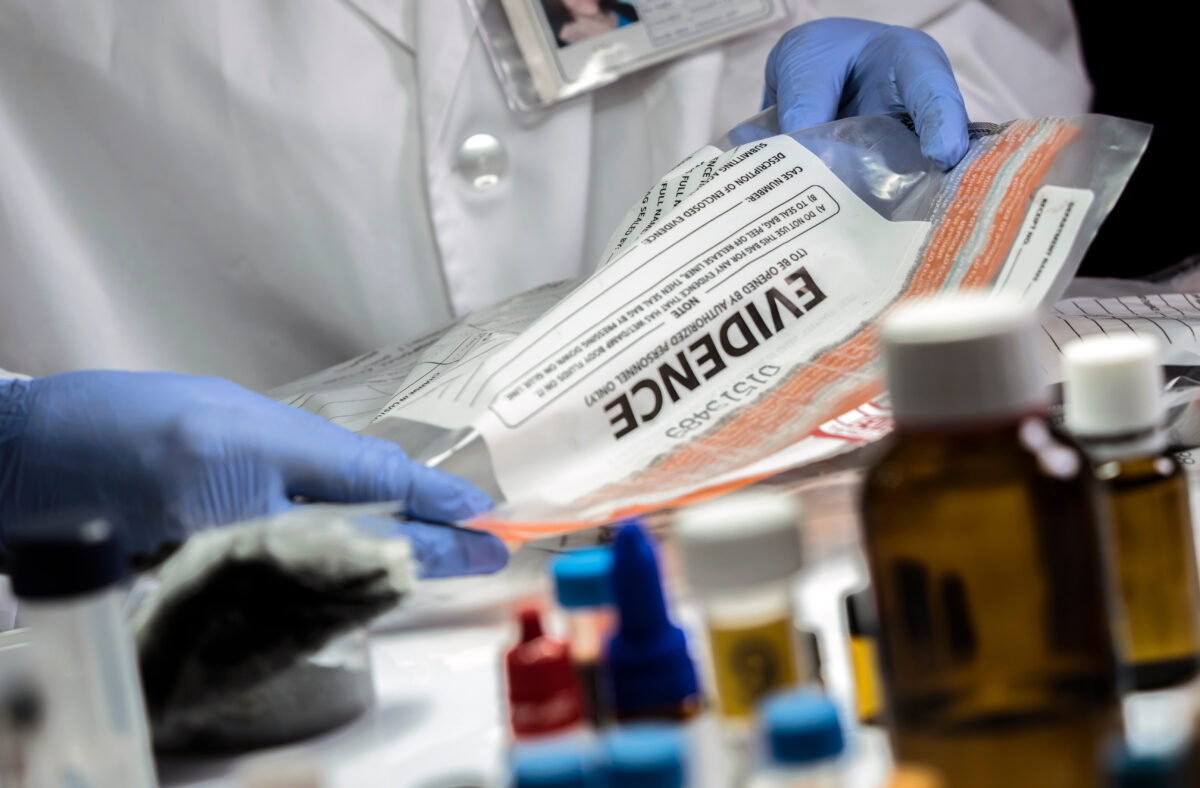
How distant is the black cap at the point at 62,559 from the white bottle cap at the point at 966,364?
21 centimetres

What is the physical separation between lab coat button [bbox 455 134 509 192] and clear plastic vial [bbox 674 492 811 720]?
2.01 ft

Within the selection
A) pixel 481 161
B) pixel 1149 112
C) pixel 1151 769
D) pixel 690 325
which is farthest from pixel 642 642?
pixel 1149 112

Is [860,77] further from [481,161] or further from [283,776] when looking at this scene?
[283,776]

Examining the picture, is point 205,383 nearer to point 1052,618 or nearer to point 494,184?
point 494,184

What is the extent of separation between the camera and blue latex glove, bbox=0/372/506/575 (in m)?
0.53

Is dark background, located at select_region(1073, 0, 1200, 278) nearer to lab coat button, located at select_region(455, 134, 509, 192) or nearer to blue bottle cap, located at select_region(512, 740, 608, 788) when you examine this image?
lab coat button, located at select_region(455, 134, 509, 192)

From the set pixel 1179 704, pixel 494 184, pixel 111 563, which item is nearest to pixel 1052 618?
pixel 1179 704

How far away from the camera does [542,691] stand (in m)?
0.34

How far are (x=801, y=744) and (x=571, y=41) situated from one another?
0.75 meters

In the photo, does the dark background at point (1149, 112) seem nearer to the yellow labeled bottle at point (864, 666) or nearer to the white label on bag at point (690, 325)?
the white label on bag at point (690, 325)

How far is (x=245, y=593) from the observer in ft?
1.24

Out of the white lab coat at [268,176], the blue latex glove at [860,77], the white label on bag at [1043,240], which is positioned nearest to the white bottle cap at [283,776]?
the white label on bag at [1043,240]

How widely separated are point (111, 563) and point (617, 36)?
684 mm

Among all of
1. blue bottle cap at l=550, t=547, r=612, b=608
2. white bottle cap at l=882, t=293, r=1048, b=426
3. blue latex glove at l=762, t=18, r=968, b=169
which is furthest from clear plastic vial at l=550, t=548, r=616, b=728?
blue latex glove at l=762, t=18, r=968, b=169
